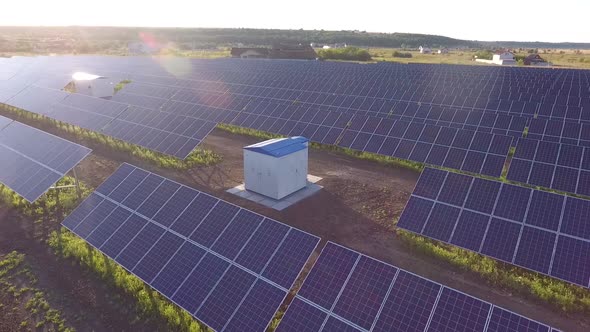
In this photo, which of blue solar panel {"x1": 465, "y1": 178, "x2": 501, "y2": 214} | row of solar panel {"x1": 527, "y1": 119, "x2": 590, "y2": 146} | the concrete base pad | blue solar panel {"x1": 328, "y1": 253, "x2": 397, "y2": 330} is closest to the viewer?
blue solar panel {"x1": 328, "y1": 253, "x2": 397, "y2": 330}

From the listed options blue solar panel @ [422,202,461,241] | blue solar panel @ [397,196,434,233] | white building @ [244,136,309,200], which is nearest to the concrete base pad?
white building @ [244,136,309,200]

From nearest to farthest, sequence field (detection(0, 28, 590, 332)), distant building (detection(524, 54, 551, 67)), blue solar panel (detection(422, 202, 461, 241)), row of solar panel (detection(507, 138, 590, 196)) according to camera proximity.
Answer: field (detection(0, 28, 590, 332)) → blue solar panel (detection(422, 202, 461, 241)) → row of solar panel (detection(507, 138, 590, 196)) → distant building (detection(524, 54, 551, 67))

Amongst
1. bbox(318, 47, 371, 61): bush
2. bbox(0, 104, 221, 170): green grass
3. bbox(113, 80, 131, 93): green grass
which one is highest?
bbox(0, 104, 221, 170): green grass

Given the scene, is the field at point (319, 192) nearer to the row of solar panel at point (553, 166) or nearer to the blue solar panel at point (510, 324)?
the row of solar panel at point (553, 166)

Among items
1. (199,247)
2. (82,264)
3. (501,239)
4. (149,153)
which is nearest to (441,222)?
(501,239)

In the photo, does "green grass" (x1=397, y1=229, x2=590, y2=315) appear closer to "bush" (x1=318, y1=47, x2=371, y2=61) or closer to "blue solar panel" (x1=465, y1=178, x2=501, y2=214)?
"blue solar panel" (x1=465, y1=178, x2=501, y2=214)

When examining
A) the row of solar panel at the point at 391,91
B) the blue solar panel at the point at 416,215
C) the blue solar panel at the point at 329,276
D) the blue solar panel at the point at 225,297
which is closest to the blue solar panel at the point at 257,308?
the blue solar panel at the point at 225,297
